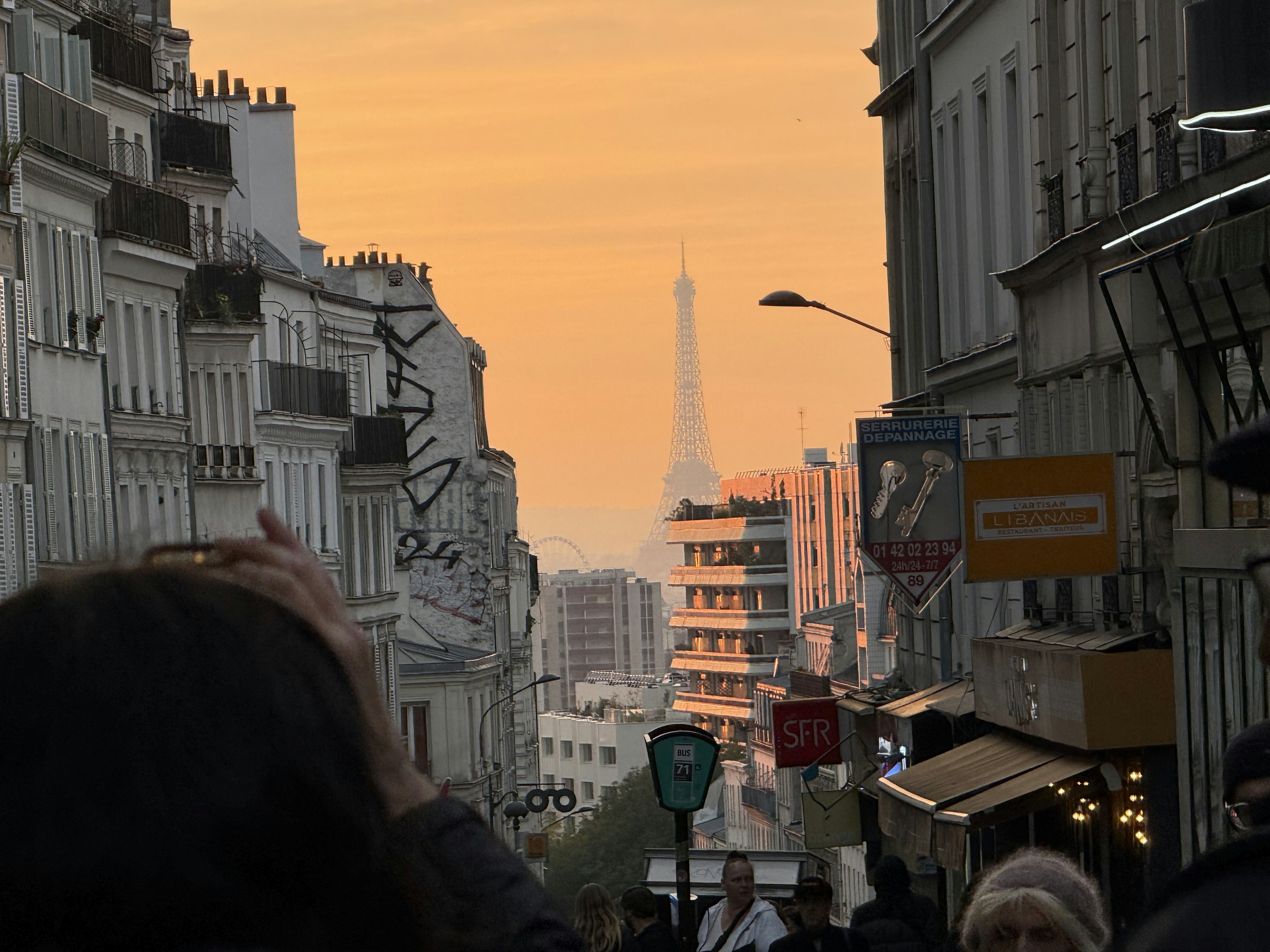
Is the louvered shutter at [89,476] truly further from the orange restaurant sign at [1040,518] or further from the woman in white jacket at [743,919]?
the woman in white jacket at [743,919]

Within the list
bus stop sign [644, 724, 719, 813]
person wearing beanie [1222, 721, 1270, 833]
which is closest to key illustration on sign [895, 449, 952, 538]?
bus stop sign [644, 724, 719, 813]

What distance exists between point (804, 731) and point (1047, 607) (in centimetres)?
1091

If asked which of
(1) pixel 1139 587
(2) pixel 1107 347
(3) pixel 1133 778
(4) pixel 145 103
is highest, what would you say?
(4) pixel 145 103

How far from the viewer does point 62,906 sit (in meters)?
1.54

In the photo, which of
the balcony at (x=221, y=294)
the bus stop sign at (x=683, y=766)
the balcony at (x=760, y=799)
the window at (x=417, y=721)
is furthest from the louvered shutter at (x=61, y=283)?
the balcony at (x=760, y=799)

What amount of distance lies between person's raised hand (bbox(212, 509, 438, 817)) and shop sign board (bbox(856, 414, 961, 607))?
23.2 m

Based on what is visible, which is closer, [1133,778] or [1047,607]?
[1133,778]

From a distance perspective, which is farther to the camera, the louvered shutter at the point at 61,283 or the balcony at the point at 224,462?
the balcony at the point at 224,462

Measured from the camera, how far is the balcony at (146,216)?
38.0 meters

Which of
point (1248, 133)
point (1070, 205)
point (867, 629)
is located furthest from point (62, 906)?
point (867, 629)

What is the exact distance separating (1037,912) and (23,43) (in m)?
30.8

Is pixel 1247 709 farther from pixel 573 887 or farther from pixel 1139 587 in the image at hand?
pixel 573 887

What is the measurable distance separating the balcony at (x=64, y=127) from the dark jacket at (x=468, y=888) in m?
32.2

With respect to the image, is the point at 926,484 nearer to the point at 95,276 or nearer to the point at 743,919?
the point at 743,919
